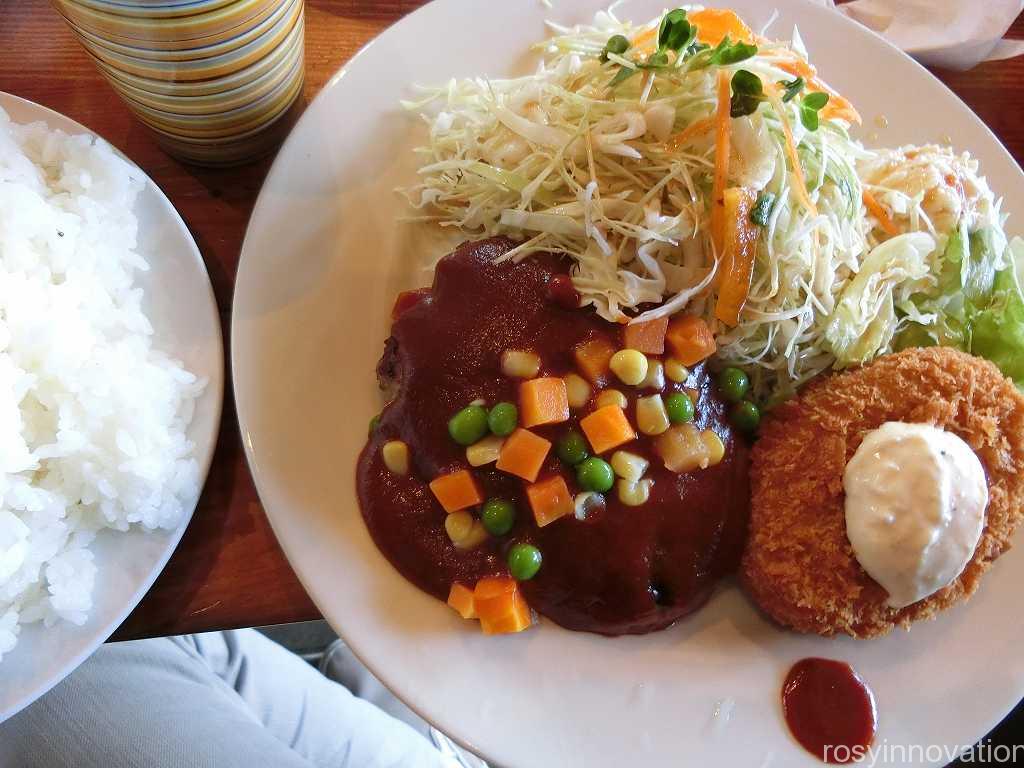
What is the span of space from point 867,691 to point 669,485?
65cm

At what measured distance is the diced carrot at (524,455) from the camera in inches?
62.4

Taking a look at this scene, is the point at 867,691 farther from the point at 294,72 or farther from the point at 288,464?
the point at 294,72

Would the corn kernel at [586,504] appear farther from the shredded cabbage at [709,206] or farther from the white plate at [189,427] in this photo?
the white plate at [189,427]

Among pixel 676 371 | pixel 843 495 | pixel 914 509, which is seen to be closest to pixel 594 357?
pixel 676 371

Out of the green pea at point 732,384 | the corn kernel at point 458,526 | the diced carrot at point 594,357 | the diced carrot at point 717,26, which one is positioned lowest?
the corn kernel at point 458,526

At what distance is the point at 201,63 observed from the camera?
1.54 m

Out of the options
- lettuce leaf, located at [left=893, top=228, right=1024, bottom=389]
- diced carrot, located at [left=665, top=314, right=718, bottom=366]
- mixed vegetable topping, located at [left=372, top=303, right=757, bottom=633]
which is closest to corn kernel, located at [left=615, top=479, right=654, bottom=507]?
mixed vegetable topping, located at [left=372, top=303, right=757, bottom=633]

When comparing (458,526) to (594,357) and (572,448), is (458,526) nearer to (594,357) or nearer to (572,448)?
(572,448)

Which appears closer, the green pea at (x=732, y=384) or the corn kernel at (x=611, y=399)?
the corn kernel at (x=611, y=399)

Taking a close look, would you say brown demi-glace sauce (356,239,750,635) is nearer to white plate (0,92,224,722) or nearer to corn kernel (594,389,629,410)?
corn kernel (594,389,629,410)

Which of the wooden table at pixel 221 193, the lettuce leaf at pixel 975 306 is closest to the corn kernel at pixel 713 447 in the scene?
the lettuce leaf at pixel 975 306

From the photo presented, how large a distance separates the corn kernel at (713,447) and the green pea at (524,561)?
45cm

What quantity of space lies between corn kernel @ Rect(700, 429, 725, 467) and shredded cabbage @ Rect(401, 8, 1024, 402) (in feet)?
0.86

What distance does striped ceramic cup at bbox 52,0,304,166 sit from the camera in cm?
141
